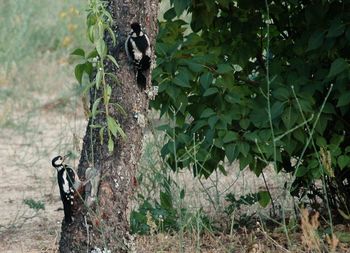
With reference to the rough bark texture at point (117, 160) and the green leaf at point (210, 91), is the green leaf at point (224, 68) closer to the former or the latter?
the green leaf at point (210, 91)

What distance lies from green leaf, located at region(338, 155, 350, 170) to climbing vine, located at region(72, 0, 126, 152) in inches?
46.0

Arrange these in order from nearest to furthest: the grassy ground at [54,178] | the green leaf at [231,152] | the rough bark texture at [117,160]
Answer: the rough bark texture at [117,160] < the green leaf at [231,152] < the grassy ground at [54,178]

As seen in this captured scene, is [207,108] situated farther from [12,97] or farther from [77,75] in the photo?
[12,97]

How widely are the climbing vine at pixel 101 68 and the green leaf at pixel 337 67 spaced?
3.42ft

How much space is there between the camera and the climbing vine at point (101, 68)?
4184mm

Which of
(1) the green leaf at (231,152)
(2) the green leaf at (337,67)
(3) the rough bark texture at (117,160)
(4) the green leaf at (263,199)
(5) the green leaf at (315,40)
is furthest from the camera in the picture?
(4) the green leaf at (263,199)

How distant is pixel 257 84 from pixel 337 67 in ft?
1.88

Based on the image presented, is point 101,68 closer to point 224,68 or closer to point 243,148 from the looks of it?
point 224,68

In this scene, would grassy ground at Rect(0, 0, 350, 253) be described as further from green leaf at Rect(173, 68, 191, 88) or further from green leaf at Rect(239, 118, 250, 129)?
green leaf at Rect(173, 68, 191, 88)

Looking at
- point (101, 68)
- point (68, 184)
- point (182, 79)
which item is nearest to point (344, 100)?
point (182, 79)

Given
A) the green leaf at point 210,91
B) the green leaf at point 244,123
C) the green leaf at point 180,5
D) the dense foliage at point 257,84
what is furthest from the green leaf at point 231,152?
the green leaf at point 180,5

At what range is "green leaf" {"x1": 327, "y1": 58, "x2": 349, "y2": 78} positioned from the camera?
4.77 m

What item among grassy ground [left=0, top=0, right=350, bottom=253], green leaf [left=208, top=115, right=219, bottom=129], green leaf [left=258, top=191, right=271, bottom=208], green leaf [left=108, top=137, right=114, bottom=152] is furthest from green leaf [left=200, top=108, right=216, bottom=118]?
green leaf [left=108, top=137, right=114, bottom=152]

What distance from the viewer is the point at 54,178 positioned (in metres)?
7.71
